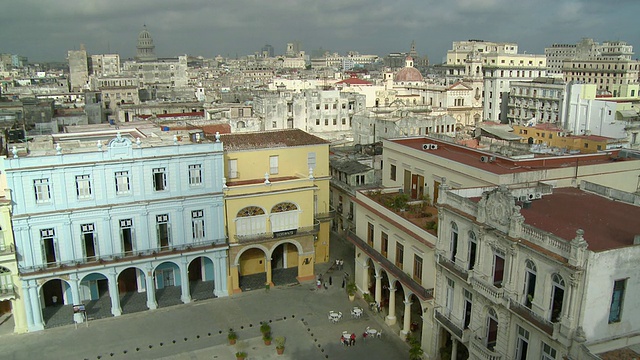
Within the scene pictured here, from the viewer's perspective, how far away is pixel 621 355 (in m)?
20.4

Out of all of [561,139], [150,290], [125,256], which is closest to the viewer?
[125,256]

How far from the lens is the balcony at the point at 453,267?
84.1ft

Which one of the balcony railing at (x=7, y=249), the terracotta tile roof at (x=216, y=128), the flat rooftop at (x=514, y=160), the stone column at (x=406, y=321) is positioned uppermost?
the flat rooftop at (x=514, y=160)

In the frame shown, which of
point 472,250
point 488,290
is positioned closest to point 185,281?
point 472,250

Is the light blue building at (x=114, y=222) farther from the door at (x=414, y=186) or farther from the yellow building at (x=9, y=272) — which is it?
the door at (x=414, y=186)

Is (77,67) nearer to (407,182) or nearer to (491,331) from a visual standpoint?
(407,182)

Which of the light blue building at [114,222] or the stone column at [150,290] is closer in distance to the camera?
the light blue building at [114,222]

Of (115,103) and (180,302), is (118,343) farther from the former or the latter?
(115,103)

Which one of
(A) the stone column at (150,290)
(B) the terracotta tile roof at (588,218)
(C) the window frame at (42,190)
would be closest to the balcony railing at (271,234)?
(A) the stone column at (150,290)

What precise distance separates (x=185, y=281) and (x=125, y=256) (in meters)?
4.45

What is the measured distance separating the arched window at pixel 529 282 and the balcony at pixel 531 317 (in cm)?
36

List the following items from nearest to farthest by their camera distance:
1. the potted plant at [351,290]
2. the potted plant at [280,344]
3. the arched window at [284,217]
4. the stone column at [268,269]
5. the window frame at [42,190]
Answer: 1. the potted plant at [280,344]
2. the window frame at [42,190]
3. the potted plant at [351,290]
4. the arched window at [284,217]
5. the stone column at [268,269]

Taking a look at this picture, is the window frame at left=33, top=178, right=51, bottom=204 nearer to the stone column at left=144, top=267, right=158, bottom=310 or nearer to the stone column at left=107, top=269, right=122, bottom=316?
the stone column at left=107, top=269, right=122, bottom=316

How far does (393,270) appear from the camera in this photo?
31938 millimetres
